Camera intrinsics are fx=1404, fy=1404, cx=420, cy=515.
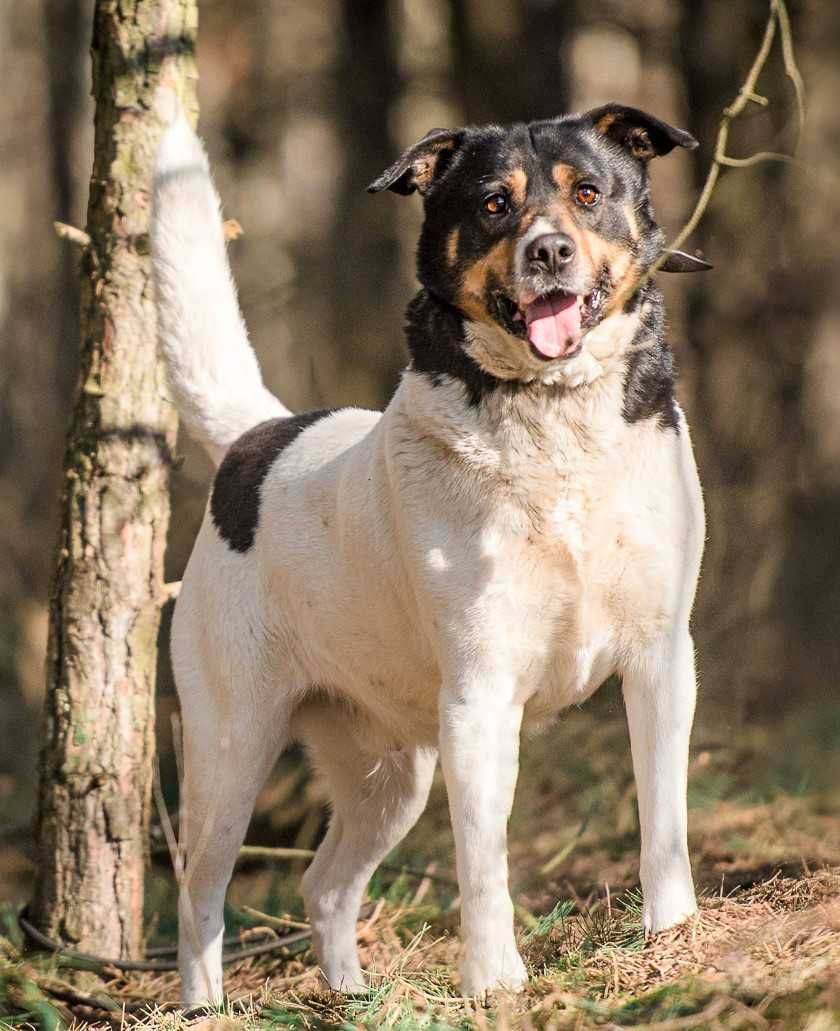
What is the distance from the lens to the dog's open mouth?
3.49m

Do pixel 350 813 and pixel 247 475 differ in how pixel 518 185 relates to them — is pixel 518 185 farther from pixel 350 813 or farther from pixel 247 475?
pixel 350 813

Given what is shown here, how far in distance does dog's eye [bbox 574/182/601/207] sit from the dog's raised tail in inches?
56.8

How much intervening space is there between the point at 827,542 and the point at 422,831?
3057mm

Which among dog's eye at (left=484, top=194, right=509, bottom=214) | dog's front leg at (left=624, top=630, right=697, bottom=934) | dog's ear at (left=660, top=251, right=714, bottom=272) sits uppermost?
dog's eye at (left=484, top=194, right=509, bottom=214)

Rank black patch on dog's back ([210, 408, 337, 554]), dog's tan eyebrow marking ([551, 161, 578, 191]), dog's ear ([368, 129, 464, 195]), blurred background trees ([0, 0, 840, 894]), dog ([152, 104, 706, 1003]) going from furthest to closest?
blurred background trees ([0, 0, 840, 894])
black patch on dog's back ([210, 408, 337, 554])
dog's ear ([368, 129, 464, 195])
dog's tan eyebrow marking ([551, 161, 578, 191])
dog ([152, 104, 706, 1003])

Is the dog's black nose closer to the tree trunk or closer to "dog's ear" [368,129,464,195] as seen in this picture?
"dog's ear" [368,129,464,195]

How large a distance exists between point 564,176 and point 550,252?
343 millimetres

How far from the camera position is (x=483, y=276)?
11.8 feet

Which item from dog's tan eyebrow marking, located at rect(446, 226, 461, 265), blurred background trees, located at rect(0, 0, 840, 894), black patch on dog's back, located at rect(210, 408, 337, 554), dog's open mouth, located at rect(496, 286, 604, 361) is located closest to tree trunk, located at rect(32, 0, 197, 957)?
black patch on dog's back, located at rect(210, 408, 337, 554)

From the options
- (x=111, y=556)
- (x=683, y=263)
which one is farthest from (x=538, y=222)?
(x=111, y=556)

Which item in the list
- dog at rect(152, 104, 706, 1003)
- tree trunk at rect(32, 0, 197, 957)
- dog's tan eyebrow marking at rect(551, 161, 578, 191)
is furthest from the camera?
tree trunk at rect(32, 0, 197, 957)

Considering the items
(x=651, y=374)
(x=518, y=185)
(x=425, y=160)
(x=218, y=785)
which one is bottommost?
(x=218, y=785)

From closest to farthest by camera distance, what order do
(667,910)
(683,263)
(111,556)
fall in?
(667,910), (683,263), (111,556)

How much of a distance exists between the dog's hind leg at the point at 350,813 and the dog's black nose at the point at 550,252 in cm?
178
